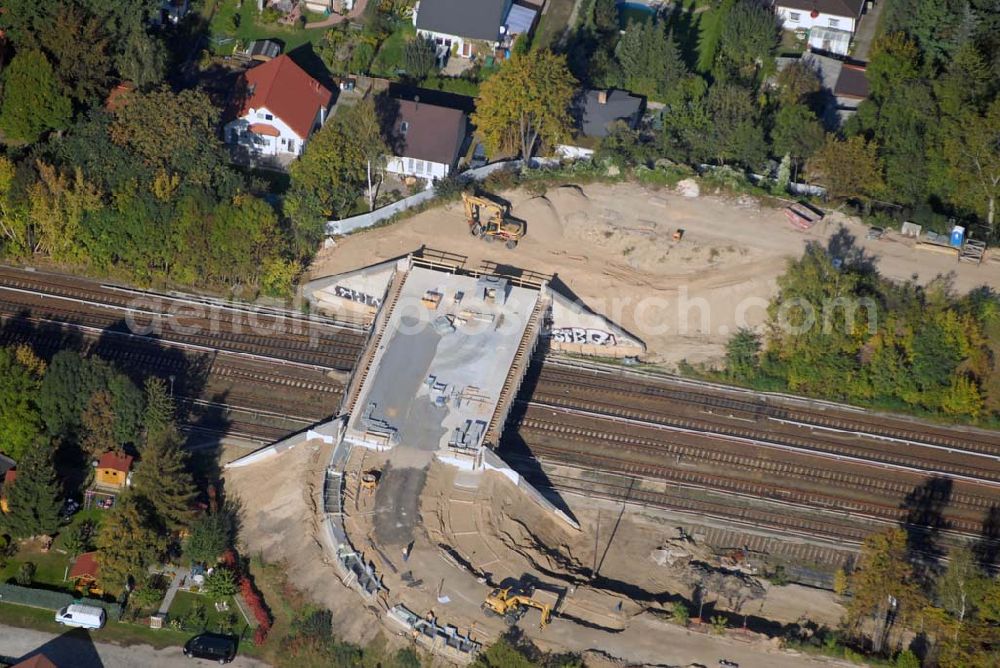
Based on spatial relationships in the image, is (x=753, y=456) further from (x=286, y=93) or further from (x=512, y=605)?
(x=286, y=93)

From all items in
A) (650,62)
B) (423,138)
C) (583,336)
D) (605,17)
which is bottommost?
(583,336)

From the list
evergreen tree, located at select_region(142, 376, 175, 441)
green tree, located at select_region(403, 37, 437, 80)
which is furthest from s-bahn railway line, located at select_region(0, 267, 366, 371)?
green tree, located at select_region(403, 37, 437, 80)

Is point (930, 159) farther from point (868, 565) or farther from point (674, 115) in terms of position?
point (868, 565)

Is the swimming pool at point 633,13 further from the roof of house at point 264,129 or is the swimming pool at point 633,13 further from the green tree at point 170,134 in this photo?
the green tree at point 170,134

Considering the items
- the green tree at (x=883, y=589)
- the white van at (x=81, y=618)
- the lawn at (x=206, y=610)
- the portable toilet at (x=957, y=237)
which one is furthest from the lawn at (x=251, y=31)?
the green tree at (x=883, y=589)

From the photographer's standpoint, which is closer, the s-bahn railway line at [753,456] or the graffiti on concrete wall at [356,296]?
the s-bahn railway line at [753,456]

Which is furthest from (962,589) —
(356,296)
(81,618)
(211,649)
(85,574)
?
(85,574)
